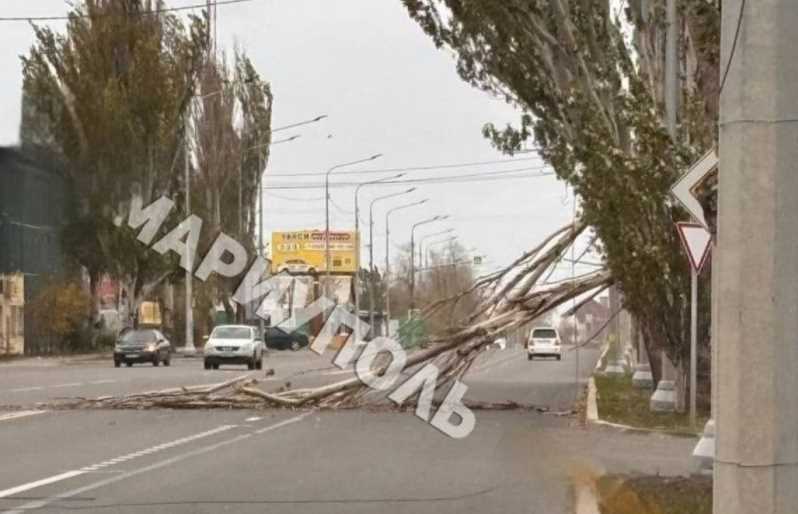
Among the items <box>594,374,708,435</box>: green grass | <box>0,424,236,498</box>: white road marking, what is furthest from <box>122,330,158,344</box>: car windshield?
<box>0,424,236,498</box>: white road marking

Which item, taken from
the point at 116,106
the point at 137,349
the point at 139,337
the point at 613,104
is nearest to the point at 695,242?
the point at 613,104

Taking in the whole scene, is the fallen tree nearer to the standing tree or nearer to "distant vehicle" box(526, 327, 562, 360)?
the standing tree

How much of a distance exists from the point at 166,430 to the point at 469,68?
9.54 metres

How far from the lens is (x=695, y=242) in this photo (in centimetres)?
1473

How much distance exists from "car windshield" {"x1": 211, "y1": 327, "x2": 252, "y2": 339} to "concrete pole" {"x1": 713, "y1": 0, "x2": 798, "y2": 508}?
3638 centimetres

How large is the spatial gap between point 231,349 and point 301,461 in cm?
2861

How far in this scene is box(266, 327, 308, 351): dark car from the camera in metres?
77.4

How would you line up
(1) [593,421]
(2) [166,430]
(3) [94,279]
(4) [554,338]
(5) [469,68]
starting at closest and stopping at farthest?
(2) [166,430] < (1) [593,421] < (5) [469,68] < (3) [94,279] < (4) [554,338]

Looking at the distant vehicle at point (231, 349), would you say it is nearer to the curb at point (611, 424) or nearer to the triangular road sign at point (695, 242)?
the curb at point (611, 424)

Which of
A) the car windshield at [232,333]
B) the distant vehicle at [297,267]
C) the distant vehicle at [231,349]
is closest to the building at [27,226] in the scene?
the car windshield at [232,333]

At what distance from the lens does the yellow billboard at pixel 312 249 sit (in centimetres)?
11731

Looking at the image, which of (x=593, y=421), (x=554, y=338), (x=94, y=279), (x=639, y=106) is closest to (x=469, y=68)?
(x=639, y=106)

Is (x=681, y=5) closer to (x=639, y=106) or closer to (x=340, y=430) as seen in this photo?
(x=639, y=106)

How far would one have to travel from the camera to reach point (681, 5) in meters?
19.1
